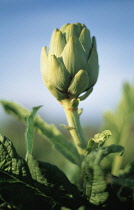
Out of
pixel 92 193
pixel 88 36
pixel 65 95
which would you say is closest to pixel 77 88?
pixel 65 95

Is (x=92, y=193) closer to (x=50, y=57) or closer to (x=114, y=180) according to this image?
(x=114, y=180)

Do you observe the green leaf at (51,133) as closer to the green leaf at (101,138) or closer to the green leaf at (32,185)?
the green leaf at (101,138)

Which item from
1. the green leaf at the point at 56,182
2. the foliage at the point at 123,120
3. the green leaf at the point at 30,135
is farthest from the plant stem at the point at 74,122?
the foliage at the point at 123,120

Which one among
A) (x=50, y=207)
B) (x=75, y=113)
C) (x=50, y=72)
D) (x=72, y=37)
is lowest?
(x=50, y=207)

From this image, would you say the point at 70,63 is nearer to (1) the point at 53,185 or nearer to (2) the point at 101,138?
(2) the point at 101,138

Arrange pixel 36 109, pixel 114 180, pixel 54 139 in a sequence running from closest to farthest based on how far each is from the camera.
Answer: pixel 114 180, pixel 36 109, pixel 54 139

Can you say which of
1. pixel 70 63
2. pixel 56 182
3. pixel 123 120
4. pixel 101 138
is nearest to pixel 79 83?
pixel 70 63
